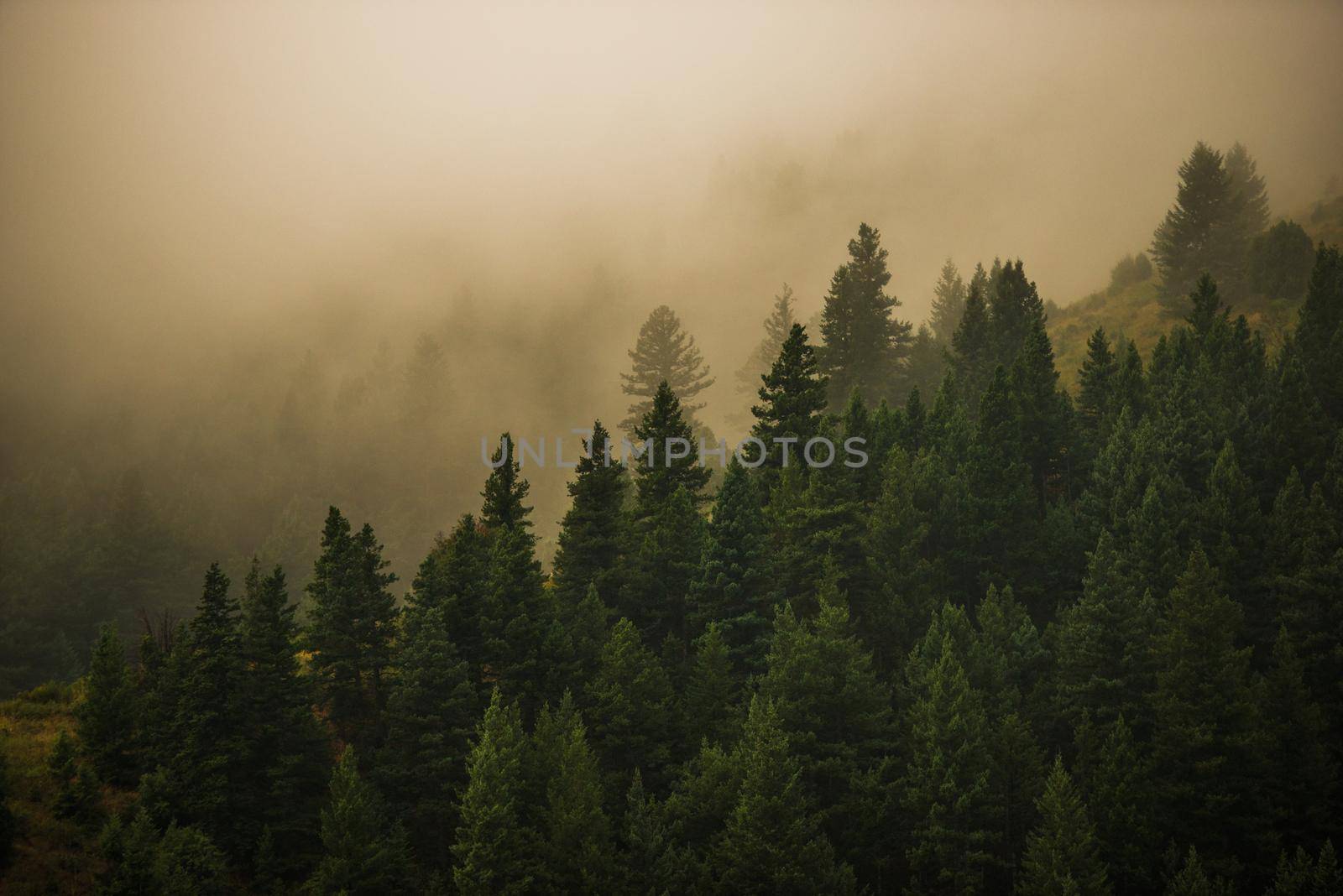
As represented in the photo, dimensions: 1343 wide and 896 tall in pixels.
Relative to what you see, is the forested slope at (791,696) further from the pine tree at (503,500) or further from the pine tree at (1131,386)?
the pine tree at (1131,386)

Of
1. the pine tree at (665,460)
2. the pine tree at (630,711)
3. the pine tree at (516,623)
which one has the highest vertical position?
the pine tree at (665,460)

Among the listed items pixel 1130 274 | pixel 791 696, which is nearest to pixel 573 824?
pixel 791 696

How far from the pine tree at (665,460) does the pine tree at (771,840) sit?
816 inches

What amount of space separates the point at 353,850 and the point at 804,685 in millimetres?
22261

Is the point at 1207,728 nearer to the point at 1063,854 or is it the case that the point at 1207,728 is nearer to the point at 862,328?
the point at 1063,854

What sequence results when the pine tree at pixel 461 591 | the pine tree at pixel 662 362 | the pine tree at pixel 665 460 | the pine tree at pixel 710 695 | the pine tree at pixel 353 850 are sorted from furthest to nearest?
1. the pine tree at pixel 662 362
2. the pine tree at pixel 665 460
3. the pine tree at pixel 461 591
4. the pine tree at pixel 710 695
5. the pine tree at pixel 353 850

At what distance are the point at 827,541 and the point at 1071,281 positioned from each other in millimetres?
126661

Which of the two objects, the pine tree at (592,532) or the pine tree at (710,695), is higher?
the pine tree at (592,532)

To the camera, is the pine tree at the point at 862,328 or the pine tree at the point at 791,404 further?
the pine tree at the point at 862,328

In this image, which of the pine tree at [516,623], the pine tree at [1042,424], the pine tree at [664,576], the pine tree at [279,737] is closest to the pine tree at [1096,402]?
the pine tree at [1042,424]

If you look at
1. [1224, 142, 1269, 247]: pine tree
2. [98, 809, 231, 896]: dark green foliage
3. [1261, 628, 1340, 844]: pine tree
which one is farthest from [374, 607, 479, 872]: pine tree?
[1224, 142, 1269, 247]: pine tree

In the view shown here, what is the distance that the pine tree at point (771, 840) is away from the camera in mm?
35656

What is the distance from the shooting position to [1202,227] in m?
91.3

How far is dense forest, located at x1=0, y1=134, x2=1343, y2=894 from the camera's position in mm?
36188
